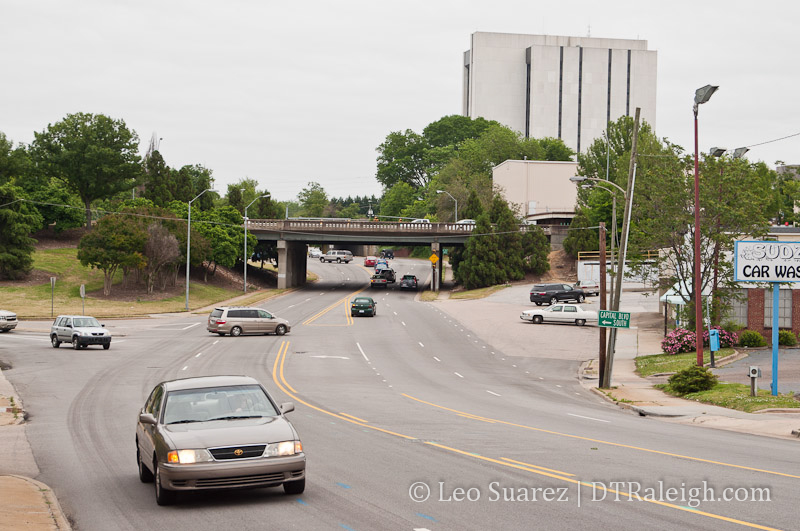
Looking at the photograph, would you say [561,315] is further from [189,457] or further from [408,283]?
Result: [189,457]

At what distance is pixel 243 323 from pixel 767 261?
102 feet

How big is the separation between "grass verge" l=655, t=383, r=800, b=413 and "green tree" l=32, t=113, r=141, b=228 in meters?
76.4

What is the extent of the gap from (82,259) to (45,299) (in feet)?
14.5

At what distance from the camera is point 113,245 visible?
223ft

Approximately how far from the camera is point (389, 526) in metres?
9.33

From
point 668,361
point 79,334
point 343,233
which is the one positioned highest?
point 343,233

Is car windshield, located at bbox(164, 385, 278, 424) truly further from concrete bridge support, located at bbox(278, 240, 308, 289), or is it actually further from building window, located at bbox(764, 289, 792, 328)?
concrete bridge support, located at bbox(278, 240, 308, 289)

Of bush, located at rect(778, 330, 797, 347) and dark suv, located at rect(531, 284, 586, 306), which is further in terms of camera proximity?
dark suv, located at rect(531, 284, 586, 306)

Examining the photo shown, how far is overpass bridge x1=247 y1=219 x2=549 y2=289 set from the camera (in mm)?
88875

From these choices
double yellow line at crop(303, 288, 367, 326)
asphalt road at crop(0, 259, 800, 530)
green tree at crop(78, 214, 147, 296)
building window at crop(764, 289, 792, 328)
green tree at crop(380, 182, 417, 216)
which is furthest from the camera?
green tree at crop(380, 182, 417, 216)

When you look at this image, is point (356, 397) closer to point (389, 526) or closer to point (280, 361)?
point (280, 361)

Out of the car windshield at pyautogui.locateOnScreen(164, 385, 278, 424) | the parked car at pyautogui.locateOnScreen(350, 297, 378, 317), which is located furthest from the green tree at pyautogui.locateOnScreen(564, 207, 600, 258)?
the car windshield at pyautogui.locateOnScreen(164, 385, 278, 424)

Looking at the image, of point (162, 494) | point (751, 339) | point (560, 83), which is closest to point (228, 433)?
point (162, 494)

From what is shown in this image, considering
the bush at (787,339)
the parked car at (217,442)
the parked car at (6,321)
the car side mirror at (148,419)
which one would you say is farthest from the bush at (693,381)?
the parked car at (6,321)
